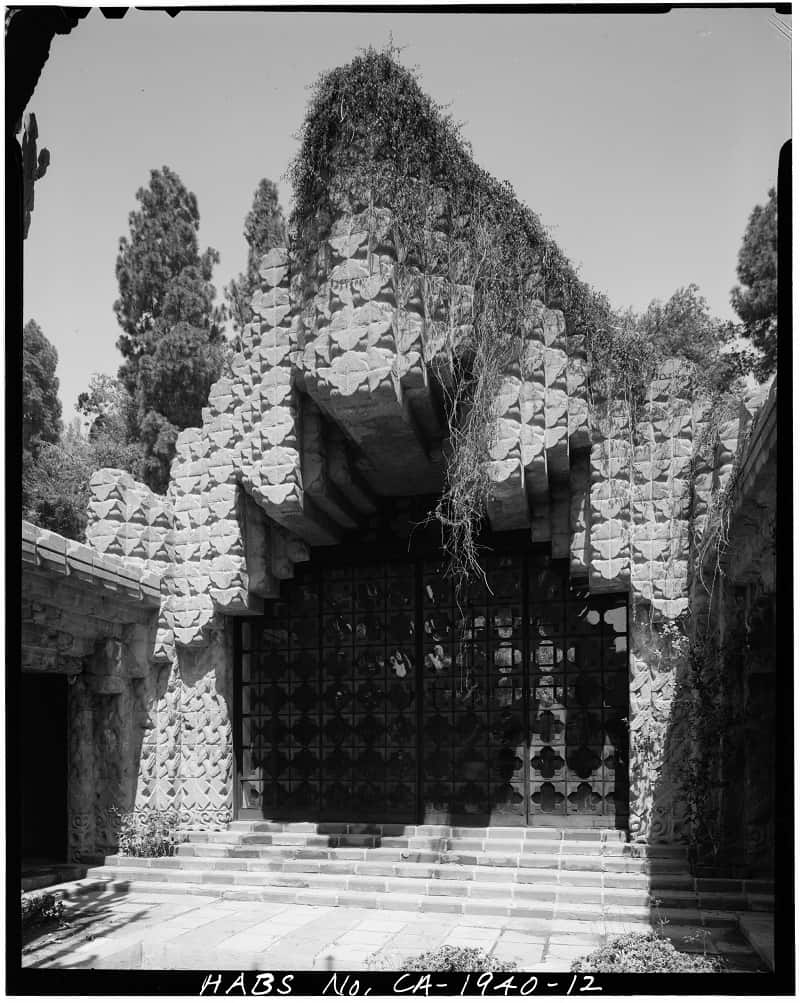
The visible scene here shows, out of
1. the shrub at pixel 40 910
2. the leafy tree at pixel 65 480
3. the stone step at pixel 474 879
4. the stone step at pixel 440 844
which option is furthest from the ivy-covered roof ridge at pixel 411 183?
the leafy tree at pixel 65 480

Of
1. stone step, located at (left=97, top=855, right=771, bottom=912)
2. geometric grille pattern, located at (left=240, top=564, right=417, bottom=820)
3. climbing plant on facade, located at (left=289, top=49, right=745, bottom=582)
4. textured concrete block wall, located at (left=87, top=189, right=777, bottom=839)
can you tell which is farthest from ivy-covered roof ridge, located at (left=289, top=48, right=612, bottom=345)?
stone step, located at (left=97, top=855, right=771, bottom=912)

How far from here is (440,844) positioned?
28.6ft

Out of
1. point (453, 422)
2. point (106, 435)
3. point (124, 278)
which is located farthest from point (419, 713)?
point (106, 435)

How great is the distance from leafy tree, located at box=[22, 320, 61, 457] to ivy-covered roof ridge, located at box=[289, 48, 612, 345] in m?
12.5

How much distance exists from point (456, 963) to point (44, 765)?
5925 mm

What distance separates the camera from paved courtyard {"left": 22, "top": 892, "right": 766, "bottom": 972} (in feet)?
19.4

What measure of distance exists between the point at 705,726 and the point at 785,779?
3.14m

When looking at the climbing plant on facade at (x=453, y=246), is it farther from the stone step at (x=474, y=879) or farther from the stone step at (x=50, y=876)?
the stone step at (x=50, y=876)

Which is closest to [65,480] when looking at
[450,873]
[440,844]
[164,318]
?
[164,318]

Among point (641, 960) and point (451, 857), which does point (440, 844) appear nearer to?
point (451, 857)

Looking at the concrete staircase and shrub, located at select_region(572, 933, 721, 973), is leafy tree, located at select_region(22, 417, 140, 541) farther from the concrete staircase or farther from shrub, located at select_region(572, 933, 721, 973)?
shrub, located at select_region(572, 933, 721, 973)

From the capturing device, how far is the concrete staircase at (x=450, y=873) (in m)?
7.13

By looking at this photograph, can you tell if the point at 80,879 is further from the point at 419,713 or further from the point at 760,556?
the point at 760,556

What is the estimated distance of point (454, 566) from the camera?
372 inches
